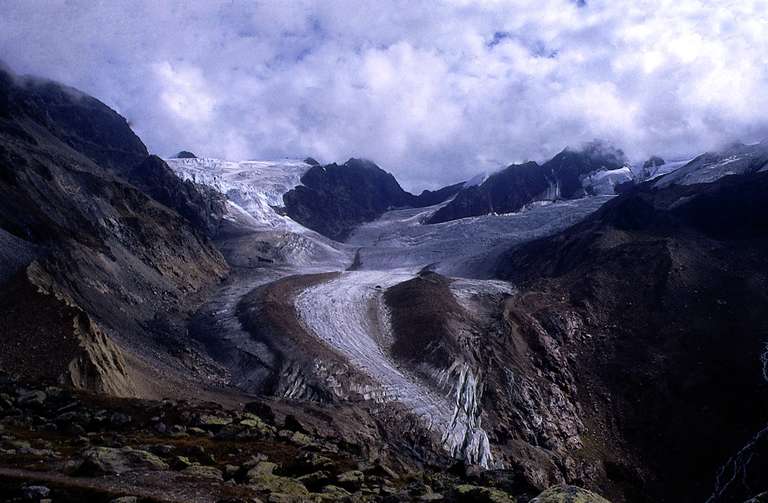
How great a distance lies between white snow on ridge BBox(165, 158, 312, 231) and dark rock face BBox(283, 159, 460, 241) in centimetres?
397

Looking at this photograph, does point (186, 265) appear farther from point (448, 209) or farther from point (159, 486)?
point (448, 209)

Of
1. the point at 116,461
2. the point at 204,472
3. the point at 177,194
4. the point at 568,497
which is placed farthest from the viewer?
the point at 177,194

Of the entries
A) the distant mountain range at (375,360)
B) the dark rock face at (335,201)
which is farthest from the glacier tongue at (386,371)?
the dark rock face at (335,201)

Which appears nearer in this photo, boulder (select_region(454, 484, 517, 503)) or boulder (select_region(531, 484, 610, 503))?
boulder (select_region(531, 484, 610, 503))

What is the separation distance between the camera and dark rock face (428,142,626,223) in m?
164

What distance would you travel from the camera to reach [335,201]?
17025cm

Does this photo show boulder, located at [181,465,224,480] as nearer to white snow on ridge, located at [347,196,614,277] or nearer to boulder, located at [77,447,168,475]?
boulder, located at [77,447,168,475]

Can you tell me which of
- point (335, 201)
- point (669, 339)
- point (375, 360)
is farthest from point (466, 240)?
point (335, 201)

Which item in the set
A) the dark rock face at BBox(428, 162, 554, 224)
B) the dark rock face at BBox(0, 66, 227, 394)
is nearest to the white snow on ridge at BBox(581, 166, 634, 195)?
the dark rock face at BBox(428, 162, 554, 224)

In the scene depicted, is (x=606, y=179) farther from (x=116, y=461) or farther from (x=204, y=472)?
(x=116, y=461)

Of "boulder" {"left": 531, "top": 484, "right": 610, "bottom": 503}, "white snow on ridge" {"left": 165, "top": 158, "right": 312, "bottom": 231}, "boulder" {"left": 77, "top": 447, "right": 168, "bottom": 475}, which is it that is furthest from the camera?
"white snow on ridge" {"left": 165, "top": 158, "right": 312, "bottom": 231}

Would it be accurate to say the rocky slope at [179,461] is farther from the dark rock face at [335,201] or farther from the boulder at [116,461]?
the dark rock face at [335,201]

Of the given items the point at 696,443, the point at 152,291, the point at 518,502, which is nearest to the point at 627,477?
the point at 696,443

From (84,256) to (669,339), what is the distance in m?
46.2
